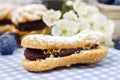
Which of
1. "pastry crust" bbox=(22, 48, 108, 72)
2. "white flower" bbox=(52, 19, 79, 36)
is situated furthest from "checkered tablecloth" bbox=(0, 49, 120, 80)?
"white flower" bbox=(52, 19, 79, 36)

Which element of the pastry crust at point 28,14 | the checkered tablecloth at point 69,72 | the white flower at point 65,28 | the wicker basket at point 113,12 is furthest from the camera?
the wicker basket at point 113,12

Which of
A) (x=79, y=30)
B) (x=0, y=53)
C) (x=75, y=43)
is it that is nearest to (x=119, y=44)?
(x=79, y=30)

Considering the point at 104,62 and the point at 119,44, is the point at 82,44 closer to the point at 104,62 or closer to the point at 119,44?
the point at 104,62

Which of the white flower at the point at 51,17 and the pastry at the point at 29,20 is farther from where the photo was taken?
the pastry at the point at 29,20

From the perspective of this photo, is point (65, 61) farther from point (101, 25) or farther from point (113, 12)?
point (113, 12)

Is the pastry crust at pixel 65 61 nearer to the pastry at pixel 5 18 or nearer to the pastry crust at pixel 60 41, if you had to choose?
the pastry crust at pixel 60 41

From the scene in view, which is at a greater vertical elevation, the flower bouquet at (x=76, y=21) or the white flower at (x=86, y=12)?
the white flower at (x=86, y=12)

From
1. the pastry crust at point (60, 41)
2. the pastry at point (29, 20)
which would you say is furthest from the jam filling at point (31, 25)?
the pastry crust at point (60, 41)

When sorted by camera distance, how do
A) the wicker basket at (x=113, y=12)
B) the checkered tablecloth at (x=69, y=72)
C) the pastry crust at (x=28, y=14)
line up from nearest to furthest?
the checkered tablecloth at (x=69, y=72) → the pastry crust at (x=28, y=14) → the wicker basket at (x=113, y=12)
